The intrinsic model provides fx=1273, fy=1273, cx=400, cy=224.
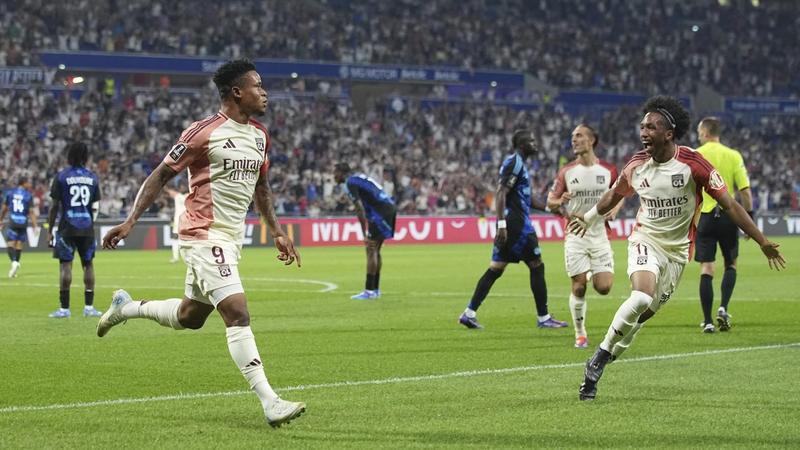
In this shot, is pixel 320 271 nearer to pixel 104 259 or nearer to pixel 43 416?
pixel 104 259

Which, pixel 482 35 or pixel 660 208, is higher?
pixel 482 35

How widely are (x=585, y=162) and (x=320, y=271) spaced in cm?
1542

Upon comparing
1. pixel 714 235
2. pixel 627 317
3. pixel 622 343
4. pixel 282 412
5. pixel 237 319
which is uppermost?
pixel 714 235

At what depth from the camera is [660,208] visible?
9703mm

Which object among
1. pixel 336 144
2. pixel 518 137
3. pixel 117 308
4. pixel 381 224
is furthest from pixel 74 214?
pixel 336 144

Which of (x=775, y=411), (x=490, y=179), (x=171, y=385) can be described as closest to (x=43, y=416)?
(x=171, y=385)

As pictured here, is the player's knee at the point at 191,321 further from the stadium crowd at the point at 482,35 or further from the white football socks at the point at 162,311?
the stadium crowd at the point at 482,35

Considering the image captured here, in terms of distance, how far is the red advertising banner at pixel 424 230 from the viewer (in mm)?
44156

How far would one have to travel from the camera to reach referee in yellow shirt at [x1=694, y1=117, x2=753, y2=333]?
47.8 ft

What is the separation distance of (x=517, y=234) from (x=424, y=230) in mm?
32066

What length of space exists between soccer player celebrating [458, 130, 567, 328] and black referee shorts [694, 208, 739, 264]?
72.7 inches

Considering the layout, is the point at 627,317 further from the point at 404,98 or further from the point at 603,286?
the point at 404,98

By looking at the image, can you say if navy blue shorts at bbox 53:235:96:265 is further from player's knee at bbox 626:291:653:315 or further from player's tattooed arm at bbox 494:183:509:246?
player's knee at bbox 626:291:653:315

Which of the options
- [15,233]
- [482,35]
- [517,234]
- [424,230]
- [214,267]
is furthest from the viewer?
[482,35]
